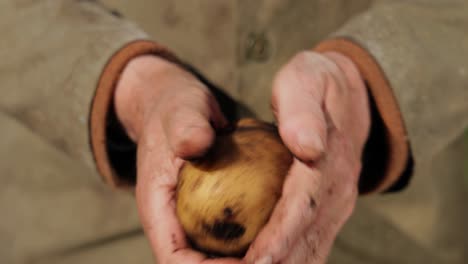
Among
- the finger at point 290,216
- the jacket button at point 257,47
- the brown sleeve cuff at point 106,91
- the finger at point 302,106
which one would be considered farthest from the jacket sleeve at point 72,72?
the finger at point 290,216

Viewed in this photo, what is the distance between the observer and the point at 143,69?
0.77 meters

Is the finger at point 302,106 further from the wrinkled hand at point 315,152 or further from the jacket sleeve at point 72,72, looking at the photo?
the jacket sleeve at point 72,72

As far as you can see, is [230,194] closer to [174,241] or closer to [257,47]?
[174,241]

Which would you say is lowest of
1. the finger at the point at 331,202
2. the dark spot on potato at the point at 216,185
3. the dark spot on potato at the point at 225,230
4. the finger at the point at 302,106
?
the finger at the point at 331,202

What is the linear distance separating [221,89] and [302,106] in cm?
32

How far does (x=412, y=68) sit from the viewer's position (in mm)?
749

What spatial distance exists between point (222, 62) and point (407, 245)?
54 cm

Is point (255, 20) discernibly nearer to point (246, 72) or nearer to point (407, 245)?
point (246, 72)

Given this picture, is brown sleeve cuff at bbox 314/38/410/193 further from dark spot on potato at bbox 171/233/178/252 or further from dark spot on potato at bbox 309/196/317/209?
dark spot on potato at bbox 171/233/178/252

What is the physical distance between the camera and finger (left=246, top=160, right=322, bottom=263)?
0.51 m

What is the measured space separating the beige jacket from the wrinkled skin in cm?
6

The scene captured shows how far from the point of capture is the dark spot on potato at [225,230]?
0.54 m

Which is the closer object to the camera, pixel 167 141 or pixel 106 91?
pixel 167 141

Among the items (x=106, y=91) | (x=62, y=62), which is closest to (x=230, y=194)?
(x=106, y=91)
